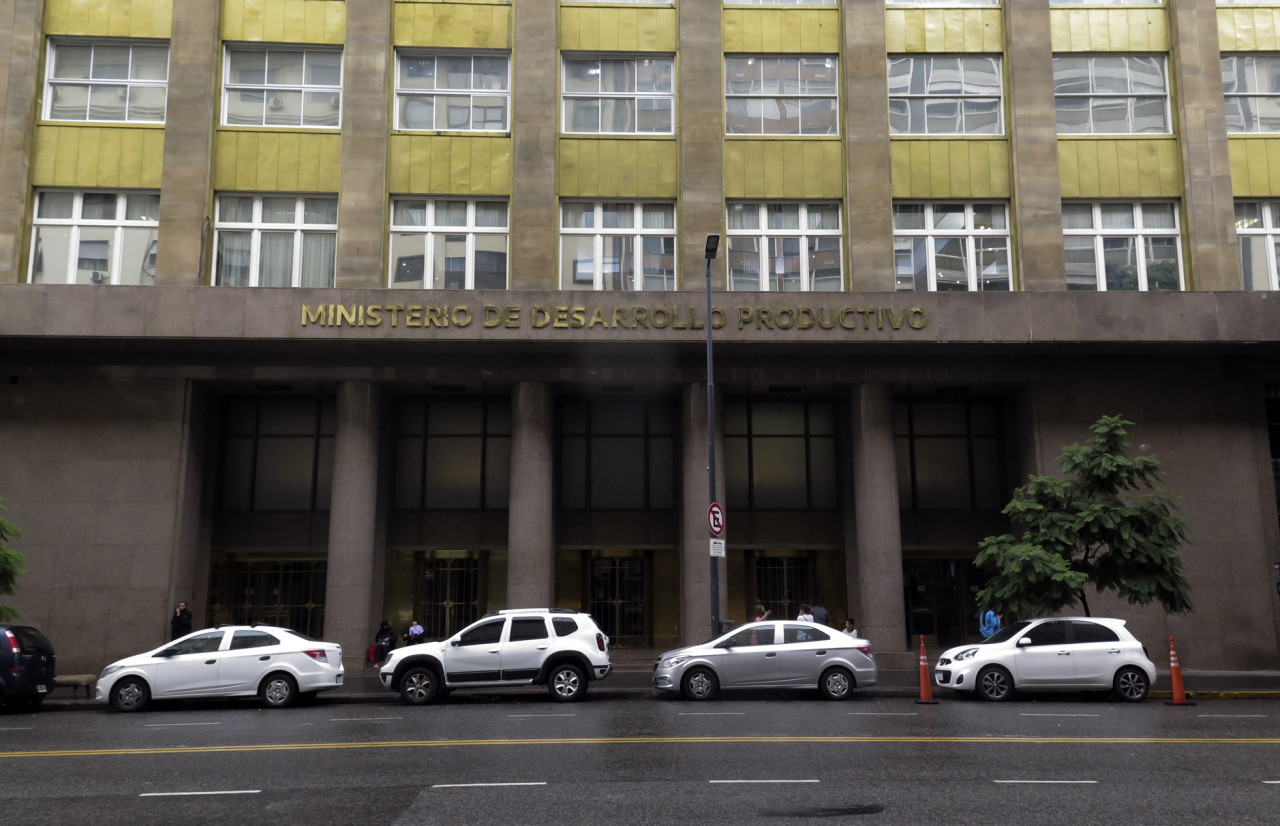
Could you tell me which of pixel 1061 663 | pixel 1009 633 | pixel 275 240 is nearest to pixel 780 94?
pixel 275 240

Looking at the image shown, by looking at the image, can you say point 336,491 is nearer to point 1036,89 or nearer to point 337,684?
point 337,684

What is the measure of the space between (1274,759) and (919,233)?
1757 centimetres

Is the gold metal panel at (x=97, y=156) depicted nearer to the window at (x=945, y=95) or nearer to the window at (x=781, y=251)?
the window at (x=781, y=251)

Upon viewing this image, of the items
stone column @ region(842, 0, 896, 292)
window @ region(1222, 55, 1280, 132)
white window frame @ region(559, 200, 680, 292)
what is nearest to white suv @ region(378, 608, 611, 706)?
white window frame @ region(559, 200, 680, 292)

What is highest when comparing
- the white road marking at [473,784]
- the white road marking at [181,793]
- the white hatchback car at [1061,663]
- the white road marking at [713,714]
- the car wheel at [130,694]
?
the white hatchback car at [1061,663]

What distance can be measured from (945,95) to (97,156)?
867 inches

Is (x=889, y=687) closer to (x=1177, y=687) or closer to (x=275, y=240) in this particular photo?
(x=1177, y=687)

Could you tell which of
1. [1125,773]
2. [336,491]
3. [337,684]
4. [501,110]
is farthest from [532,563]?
[1125,773]

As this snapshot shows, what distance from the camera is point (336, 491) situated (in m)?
26.0

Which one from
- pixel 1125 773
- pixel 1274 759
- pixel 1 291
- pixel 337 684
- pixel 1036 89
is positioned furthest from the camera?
pixel 1036 89

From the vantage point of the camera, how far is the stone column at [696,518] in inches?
1008

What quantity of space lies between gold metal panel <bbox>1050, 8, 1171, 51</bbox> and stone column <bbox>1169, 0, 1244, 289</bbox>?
1.35 feet

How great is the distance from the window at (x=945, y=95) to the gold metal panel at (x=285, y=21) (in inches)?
582

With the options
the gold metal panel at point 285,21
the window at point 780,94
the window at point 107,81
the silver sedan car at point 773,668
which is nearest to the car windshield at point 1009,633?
the silver sedan car at point 773,668
